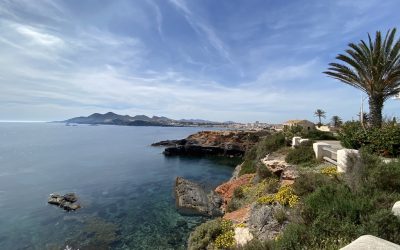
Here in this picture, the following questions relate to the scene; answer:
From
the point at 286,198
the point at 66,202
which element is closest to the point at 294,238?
the point at 286,198

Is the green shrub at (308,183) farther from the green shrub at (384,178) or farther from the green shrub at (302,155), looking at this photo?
the green shrub at (302,155)

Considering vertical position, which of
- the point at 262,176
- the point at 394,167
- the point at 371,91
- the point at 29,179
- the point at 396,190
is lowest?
the point at 29,179

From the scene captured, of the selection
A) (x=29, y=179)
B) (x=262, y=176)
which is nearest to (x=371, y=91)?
(x=262, y=176)

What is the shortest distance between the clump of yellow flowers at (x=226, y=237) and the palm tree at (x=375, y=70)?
494 inches

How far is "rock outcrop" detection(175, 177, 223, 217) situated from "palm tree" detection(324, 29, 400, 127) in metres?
12.9

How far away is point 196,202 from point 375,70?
16.3 meters

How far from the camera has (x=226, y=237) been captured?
11.0 m

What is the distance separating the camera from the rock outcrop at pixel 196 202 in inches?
823

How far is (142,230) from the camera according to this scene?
1827 cm

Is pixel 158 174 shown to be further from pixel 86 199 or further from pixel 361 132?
pixel 361 132

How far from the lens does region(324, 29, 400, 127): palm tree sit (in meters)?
16.7

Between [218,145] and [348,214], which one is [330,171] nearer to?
[348,214]

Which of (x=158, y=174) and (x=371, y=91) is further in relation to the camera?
(x=158, y=174)

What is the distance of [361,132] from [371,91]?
3963mm
